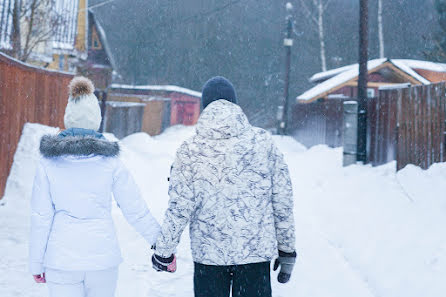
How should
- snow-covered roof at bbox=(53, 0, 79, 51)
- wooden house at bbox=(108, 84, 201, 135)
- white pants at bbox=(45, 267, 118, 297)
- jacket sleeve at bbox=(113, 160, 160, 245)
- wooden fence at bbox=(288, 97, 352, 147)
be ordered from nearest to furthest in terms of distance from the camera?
white pants at bbox=(45, 267, 118, 297) → jacket sleeve at bbox=(113, 160, 160, 245) → wooden fence at bbox=(288, 97, 352, 147) → snow-covered roof at bbox=(53, 0, 79, 51) → wooden house at bbox=(108, 84, 201, 135)

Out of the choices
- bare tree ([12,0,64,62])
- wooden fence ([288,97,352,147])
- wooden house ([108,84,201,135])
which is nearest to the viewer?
bare tree ([12,0,64,62])

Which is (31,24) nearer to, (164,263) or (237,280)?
(164,263)

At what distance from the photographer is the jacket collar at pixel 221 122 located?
2945 millimetres

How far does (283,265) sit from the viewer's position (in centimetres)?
313

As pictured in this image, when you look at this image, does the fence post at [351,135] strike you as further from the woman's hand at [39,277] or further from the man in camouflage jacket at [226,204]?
the woman's hand at [39,277]

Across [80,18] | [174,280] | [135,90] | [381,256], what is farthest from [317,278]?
[135,90]

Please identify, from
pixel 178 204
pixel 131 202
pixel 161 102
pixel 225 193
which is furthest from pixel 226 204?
pixel 161 102

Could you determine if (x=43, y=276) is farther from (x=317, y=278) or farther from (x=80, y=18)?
(x=80, y=18)

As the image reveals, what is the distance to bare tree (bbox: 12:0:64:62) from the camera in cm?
1429

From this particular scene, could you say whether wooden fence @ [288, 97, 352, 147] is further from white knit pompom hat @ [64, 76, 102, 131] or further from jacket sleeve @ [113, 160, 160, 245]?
white knit pompom hat @ [64, 76, 102, 131]

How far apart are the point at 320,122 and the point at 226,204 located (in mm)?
18987

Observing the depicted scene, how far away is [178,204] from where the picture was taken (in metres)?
2.93

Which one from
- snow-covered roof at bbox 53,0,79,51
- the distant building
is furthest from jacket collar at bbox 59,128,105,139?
snow-covered roof at bbox 53,0,79,51

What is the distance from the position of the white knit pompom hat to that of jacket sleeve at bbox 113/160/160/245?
291 millimetres
